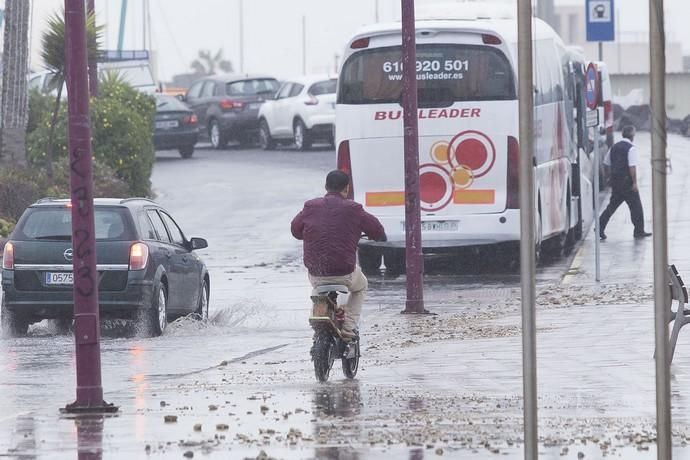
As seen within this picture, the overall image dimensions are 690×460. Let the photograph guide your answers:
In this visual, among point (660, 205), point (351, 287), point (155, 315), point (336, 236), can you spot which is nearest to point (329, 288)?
point (351, 287)

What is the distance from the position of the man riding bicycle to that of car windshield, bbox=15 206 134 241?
4.32m

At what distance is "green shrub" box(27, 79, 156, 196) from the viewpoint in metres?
33.5

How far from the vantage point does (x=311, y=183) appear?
38.5m

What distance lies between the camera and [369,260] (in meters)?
25.5

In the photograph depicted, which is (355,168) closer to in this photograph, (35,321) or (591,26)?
(35,321)

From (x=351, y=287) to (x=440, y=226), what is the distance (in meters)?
10.1

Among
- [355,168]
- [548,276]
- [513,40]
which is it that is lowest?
[548,276]

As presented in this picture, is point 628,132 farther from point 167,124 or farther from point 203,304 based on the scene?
point 167,124

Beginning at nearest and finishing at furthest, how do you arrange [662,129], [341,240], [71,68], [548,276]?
[662,129], [71,68], [341,240], [548,276]

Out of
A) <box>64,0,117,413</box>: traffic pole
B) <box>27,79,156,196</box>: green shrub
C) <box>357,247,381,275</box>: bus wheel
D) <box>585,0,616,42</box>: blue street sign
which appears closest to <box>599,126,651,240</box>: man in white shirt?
<box>585,0,616,42</box>: blue street sign

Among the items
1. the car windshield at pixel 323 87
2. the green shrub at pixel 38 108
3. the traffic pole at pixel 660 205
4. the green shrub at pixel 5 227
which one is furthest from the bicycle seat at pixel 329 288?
the car windshield at pixel 323 87

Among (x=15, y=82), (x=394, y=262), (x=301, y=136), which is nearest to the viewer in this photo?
(x=394, y=262)

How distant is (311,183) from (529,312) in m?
30.8

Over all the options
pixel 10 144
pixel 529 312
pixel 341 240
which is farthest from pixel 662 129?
pixel 10 144
